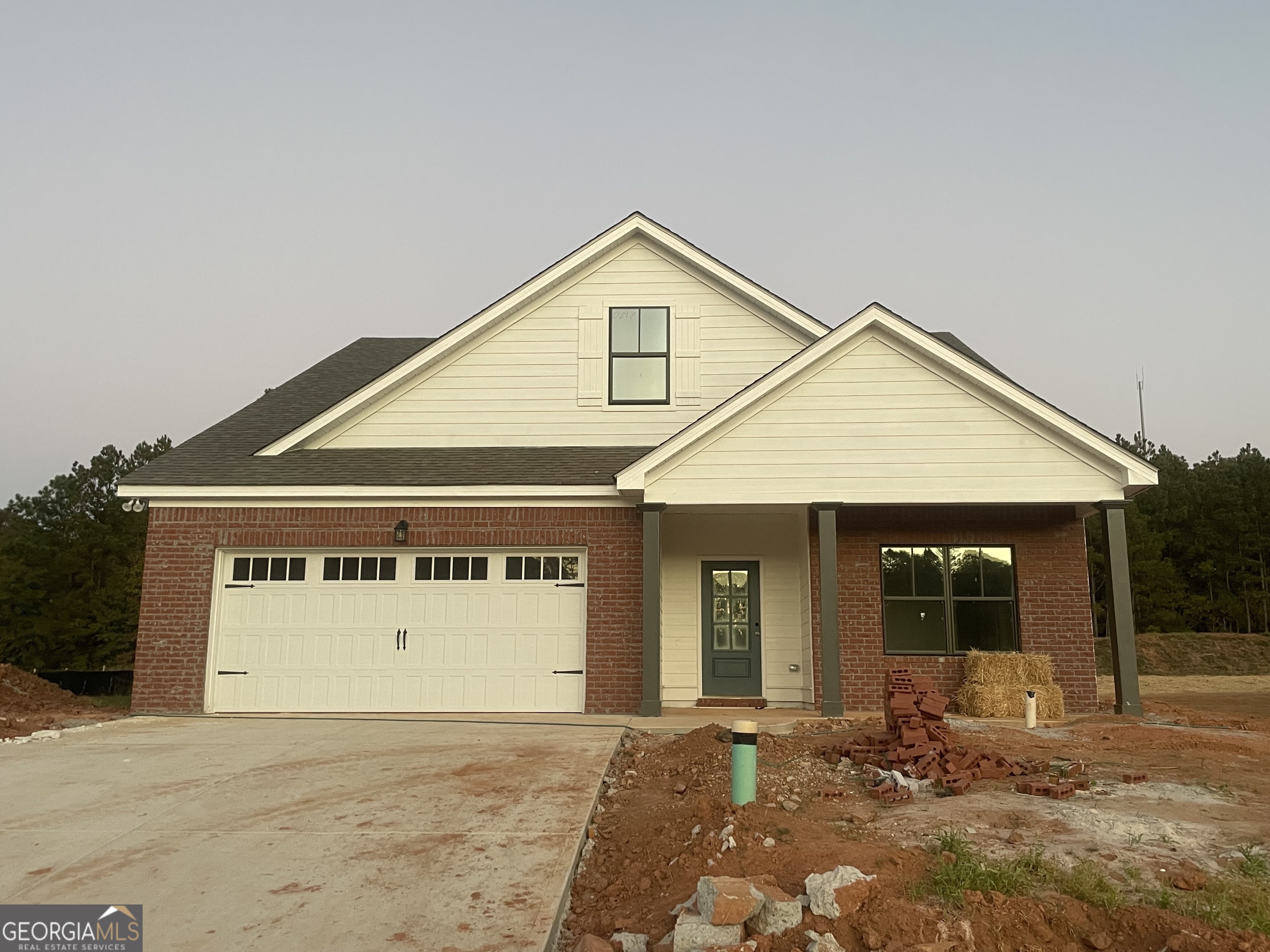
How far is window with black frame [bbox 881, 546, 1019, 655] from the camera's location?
1273 cm

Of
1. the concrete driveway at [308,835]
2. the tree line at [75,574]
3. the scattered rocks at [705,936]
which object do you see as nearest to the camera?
the scattered rocks at [705,936]

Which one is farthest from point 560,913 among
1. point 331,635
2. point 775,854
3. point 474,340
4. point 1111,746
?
point 474,340

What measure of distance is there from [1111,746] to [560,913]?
245 inches

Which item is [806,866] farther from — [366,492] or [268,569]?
[268,569]

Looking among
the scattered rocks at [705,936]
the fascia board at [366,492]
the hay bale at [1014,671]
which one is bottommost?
the scattered rocks at [705,936]

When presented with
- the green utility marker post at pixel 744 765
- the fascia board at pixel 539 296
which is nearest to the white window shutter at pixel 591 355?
the fascia board at pixel 539 296

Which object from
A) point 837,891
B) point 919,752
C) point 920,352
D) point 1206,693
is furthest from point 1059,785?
point 1206,693

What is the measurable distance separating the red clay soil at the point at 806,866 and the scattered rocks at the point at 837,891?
0.04 meters

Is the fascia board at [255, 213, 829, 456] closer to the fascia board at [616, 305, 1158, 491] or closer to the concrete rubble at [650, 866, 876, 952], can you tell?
the fascia board at [616, 305, 1158, 491]

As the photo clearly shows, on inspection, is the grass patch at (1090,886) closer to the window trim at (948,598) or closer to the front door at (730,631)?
the window trim at (948,598)

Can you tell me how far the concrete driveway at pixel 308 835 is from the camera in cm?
449

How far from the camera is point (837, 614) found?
12.1 metres

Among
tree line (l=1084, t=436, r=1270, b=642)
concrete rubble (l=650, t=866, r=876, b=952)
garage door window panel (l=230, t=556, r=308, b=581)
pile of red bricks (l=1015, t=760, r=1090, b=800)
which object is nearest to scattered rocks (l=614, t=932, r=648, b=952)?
concrete rubble (l=650, t=866, r=876, b=952)

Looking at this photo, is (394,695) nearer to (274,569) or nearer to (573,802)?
(274,569)
